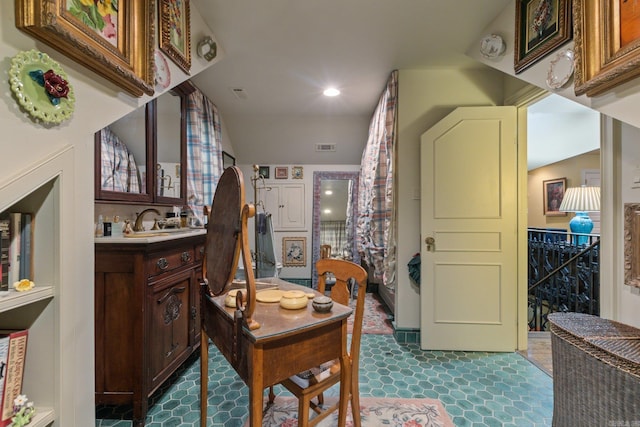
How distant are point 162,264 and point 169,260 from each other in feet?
0.23

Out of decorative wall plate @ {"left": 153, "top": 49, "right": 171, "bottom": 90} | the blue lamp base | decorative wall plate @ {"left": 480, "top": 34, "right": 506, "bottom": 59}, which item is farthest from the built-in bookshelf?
the blue lamp base

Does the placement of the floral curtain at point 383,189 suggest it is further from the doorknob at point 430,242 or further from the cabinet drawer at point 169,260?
the cabinet drawer at point 169,260

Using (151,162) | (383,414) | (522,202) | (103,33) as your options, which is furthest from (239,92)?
(383,414)

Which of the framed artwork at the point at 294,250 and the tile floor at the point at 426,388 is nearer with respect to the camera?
the tile floor at the point at 426,388

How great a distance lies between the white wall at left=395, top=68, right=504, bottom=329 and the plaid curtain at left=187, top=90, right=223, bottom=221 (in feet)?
6.18

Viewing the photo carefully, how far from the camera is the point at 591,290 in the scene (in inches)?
108

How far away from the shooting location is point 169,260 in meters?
1.64

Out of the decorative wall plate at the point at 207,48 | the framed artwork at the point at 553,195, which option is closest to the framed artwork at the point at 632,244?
the decorative wall plate at the point at 207,48

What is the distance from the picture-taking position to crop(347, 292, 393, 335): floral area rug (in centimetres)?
267

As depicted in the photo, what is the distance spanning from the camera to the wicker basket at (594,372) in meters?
0.89

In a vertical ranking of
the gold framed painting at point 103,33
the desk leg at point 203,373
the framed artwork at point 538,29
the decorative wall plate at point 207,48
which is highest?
the decorative wall plate at point 207,48

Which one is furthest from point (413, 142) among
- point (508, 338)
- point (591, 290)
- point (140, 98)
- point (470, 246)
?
point (591, 290)

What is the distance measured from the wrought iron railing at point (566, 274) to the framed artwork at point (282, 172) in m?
3.47

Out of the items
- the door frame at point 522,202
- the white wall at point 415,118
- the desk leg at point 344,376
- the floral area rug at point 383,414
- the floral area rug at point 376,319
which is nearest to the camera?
the desk leg at point 344,376
